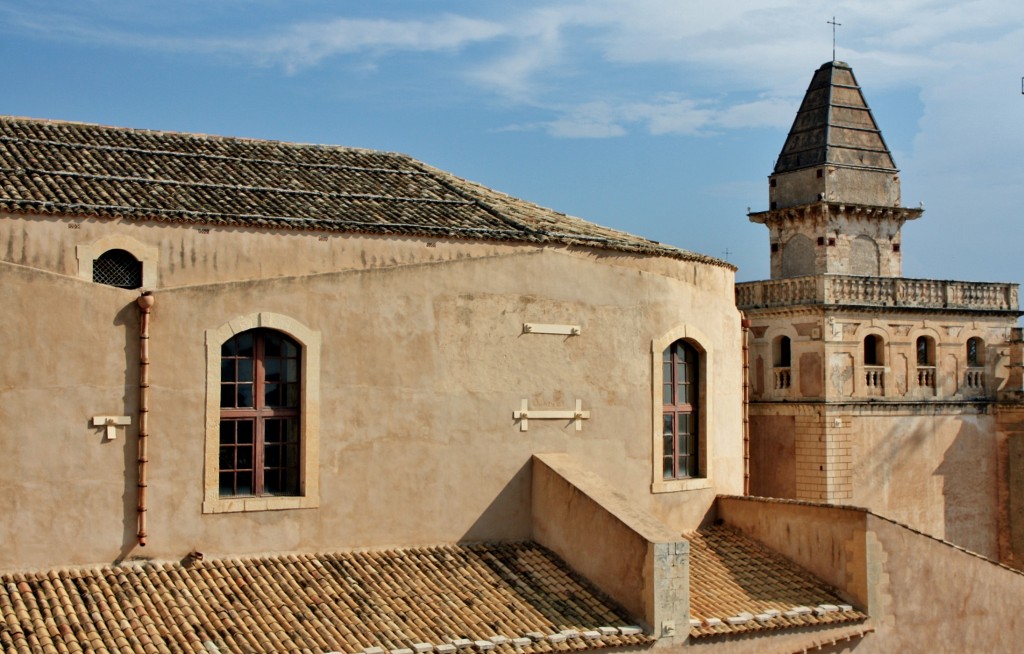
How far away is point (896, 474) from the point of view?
3741 centimetres

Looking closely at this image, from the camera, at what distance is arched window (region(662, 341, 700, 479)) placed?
73.8 feet

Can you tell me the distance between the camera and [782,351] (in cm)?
3825

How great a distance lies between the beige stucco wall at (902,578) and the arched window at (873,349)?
1651cm

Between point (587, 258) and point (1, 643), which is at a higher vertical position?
point (587, 258)

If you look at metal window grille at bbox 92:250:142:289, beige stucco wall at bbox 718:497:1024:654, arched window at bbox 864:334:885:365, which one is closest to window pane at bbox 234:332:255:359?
metal window grille at bbox 92:250:142:289

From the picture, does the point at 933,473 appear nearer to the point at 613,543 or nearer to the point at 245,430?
the point at 613,543

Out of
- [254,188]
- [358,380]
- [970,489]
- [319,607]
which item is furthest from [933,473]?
[319,607]

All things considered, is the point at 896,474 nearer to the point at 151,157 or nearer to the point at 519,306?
the point at 519,306

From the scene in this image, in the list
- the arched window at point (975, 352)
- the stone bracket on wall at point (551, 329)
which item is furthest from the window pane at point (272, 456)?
the arched window at point (975, 352)

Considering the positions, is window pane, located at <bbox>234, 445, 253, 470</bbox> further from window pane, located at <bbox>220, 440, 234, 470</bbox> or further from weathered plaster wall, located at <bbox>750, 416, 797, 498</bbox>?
weathered plaster wall, located at <bbox>750, 416, 797, 498</bbox>

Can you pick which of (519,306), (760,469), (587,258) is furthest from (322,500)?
(760,469)

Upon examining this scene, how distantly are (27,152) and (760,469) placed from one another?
24803 millimetres

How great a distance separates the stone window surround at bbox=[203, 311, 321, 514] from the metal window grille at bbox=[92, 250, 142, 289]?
247 cm

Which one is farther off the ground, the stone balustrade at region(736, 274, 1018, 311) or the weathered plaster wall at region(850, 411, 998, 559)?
the stone balustrade at region(736, 274, 1018, 311)
